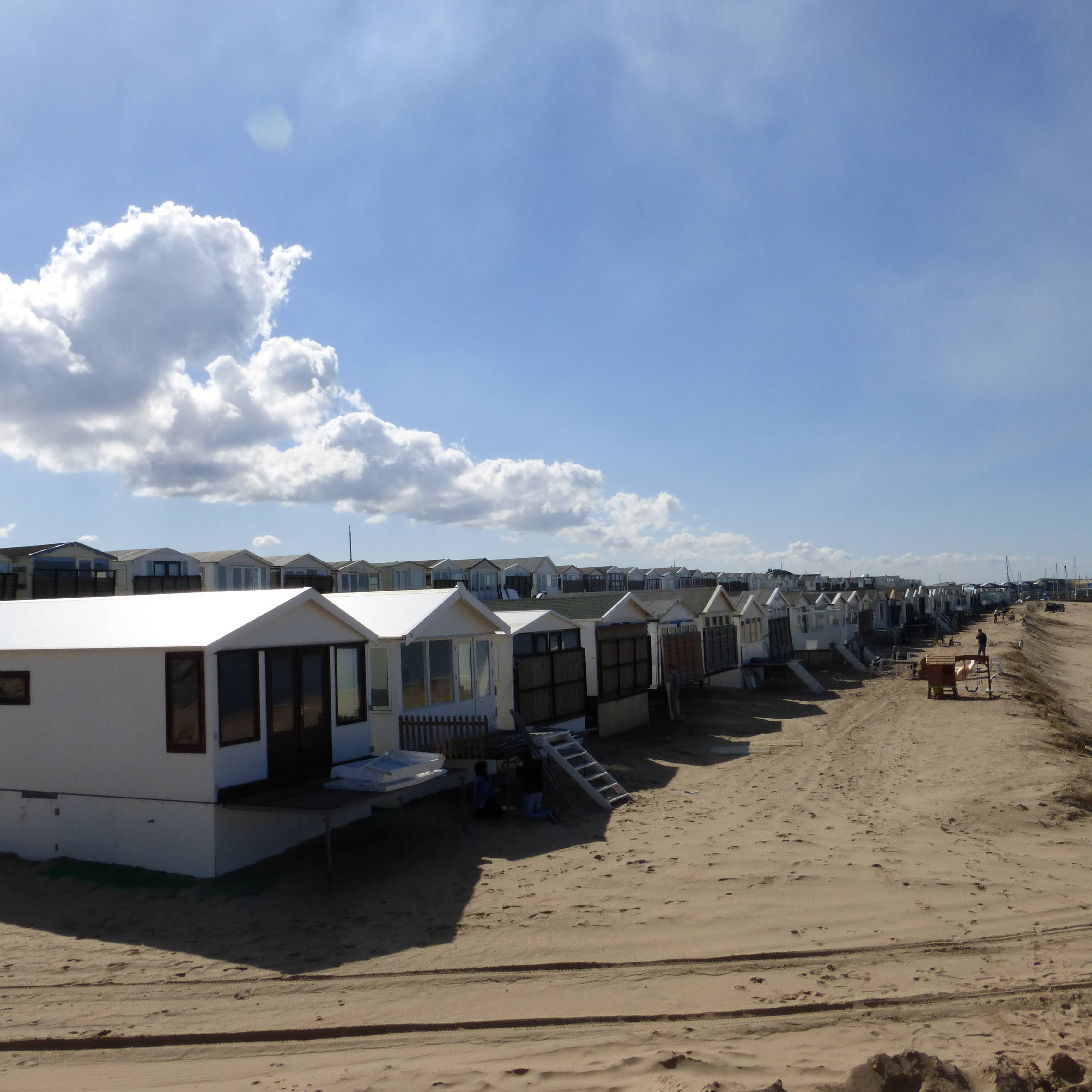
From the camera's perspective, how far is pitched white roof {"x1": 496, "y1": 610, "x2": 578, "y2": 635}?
2094 centimetres

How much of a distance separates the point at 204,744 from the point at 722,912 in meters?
7.37

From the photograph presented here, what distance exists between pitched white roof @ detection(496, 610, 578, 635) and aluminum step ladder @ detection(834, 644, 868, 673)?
2654cm

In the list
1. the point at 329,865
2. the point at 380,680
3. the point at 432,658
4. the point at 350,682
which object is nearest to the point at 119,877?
the point at 329,865

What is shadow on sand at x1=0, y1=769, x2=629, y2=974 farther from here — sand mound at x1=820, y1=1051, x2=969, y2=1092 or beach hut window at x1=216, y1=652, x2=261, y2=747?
sand mound at x1=820, y1=1051, x2=969, y2=1092

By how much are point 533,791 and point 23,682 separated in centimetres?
876

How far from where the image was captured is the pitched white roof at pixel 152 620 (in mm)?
12203

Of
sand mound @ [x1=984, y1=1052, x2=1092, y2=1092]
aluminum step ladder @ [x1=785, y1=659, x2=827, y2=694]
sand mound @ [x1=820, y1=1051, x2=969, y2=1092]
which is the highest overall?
sand mound @ [x1=820, y1=1051, x2=969, y2=1092]

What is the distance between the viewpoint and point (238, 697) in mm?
12250

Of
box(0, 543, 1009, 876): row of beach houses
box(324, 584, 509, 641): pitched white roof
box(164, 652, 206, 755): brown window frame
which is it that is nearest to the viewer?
box(164, 652, 206, 755): brown window frame

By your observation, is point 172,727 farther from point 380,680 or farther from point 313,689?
point 380,680

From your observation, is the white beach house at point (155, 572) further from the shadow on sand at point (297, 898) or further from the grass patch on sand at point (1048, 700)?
the grass patch on sand at point (1048, 700)

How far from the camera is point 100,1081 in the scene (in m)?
6.66

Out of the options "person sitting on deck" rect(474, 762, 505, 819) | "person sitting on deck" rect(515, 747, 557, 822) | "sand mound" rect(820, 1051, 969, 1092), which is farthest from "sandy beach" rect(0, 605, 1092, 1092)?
"person sitting on deck" rect(515, 747, 557, 822)

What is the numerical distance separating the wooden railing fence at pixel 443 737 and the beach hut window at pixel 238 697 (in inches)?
162
